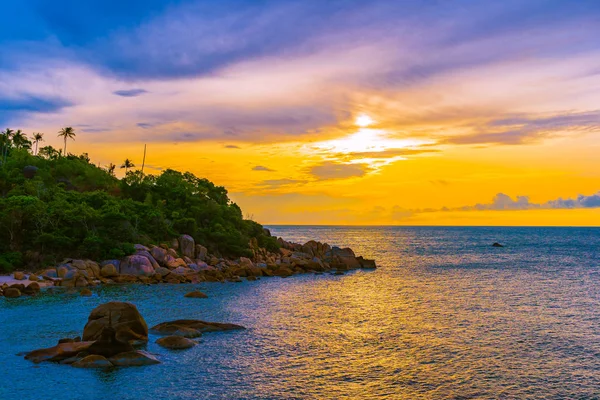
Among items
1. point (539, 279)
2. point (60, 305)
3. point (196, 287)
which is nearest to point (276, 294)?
point (196, 287)

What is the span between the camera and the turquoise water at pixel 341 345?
20.9 meters

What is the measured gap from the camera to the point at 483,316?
37031mm

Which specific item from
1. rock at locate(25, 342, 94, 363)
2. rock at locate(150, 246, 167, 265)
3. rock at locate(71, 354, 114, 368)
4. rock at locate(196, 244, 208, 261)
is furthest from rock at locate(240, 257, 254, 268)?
rock at locate(71, 354, 114, 368)

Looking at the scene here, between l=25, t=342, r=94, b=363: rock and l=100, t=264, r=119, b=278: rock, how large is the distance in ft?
108

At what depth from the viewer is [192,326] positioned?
103 ft

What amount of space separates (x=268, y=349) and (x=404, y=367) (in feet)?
25.1

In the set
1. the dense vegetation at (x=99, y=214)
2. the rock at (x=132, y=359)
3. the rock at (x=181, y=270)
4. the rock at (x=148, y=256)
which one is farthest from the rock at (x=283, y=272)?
the rock at (x=132, y=359)

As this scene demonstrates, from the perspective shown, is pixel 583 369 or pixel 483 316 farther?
pixel 483 316

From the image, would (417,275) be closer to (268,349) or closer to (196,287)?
(196,287)

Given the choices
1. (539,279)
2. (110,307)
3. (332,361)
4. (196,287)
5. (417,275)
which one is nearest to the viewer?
(332,361)

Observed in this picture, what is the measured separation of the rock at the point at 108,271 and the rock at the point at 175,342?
31769mm

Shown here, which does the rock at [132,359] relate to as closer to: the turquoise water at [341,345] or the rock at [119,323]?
the turquoise water at [341,345]

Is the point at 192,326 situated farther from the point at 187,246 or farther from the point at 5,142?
the point at 5,142

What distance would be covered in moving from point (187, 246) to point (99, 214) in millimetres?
13016
